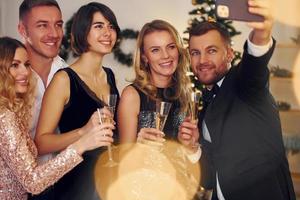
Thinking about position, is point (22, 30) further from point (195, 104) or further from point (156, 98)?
point (195, 104)

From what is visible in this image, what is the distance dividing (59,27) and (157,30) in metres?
0.46

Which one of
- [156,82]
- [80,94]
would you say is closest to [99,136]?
[80,94]

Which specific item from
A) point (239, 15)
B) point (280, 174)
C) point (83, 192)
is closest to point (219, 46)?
point (239, 15)

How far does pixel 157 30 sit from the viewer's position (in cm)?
181

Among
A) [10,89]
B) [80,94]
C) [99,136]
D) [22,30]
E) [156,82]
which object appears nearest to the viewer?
[99,136]

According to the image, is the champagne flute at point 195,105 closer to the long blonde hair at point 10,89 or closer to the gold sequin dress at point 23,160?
the gold sequin dress at point 23,160

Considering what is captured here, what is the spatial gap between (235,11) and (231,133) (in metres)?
0.54

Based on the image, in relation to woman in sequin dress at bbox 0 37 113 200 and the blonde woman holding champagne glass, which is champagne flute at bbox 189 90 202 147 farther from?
woman in sequin dress at bbox 0 37 113 200

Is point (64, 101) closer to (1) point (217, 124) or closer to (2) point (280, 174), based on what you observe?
(1) point (217, 124)

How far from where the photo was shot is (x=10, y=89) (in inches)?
61.5

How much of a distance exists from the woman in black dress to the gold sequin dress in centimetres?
22

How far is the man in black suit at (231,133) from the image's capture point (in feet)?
5.57

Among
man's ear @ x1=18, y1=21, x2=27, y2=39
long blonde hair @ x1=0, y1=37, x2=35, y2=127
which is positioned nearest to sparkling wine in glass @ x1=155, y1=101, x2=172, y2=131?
long blonde hair @ x1=0, y1=37, x2=35, y2=127

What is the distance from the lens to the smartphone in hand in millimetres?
1354
